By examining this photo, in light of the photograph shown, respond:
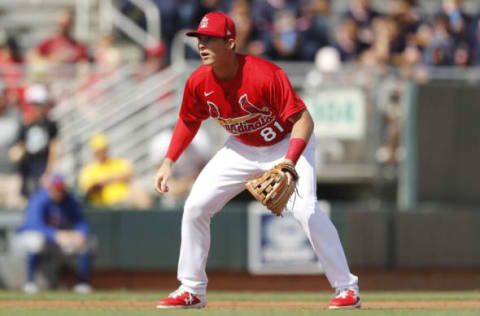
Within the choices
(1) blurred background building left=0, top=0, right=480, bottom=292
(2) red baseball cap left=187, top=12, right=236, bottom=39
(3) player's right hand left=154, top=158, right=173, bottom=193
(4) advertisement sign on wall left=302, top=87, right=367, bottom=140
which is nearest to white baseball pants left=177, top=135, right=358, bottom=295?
(3) player's right hand left=154, top=158, right=173, bottom=193

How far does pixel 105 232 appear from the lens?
10430 millimetres

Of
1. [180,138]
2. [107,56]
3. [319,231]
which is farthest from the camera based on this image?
[107,56]

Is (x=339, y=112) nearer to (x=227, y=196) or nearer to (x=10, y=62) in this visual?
(x=10, y=62)

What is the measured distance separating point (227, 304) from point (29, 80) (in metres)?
5.63

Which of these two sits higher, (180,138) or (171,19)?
(171,19)

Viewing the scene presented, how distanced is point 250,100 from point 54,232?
4927 millimetres

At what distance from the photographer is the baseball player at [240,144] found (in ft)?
18.1

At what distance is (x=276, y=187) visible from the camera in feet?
17.6

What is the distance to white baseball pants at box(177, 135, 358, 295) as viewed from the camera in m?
5.65

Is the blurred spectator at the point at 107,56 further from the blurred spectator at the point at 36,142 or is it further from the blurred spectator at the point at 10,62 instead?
the blurred spectator at the point at 36,142

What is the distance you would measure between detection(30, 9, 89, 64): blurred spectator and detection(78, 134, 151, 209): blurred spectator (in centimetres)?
163

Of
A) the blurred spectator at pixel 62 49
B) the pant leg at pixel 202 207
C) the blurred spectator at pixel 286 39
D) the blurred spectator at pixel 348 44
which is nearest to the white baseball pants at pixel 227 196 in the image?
the pant leg at pixel 202 207

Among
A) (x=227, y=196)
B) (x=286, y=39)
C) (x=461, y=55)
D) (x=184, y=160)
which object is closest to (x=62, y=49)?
(x=184, y=160)

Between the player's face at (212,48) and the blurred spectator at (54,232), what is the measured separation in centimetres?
469
